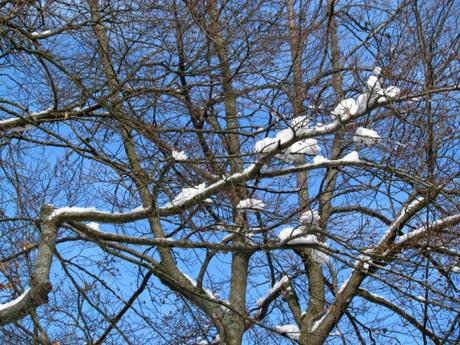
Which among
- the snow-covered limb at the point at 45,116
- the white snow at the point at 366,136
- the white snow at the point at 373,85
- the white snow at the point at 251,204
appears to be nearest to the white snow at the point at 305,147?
the white snow at the point at 366,136

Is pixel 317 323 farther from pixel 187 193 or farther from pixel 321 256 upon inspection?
pixel 187 193

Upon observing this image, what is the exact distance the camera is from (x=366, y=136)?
6695 millimetres

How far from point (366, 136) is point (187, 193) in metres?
1.82

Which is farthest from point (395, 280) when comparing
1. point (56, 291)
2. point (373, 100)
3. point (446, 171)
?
point (56, 291)

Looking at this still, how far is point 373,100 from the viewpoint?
668cm

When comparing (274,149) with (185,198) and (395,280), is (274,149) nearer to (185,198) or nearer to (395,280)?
(185,198)

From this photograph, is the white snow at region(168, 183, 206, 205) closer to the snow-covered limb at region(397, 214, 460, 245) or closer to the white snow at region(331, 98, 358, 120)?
the white snow at region(331, 98, 358, 120)

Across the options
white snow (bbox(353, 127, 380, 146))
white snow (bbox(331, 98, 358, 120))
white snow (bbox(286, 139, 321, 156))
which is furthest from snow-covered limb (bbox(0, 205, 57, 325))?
white snow (bbox(353, 127, 380, 146))

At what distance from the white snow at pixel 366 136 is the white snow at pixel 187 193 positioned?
1.59 meters

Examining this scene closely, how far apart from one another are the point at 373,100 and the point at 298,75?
145 centimetres

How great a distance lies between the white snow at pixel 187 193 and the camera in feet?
22.1

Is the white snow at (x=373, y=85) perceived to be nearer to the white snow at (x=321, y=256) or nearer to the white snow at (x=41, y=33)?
the white snow at (x=321, y=256)

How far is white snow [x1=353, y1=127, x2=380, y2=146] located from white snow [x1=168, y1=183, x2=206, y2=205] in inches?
62.8

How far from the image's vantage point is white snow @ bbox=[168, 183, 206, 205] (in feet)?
22.1
